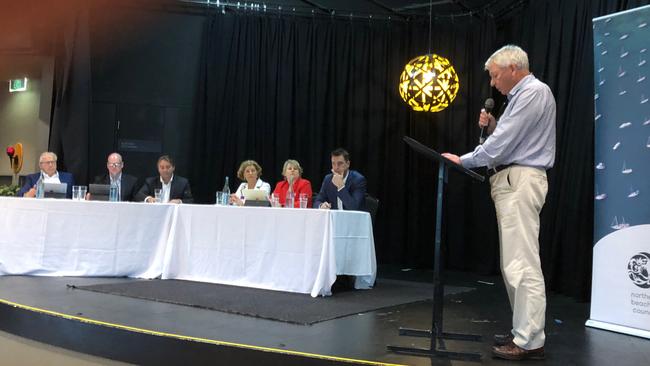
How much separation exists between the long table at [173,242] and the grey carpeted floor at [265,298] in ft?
0.48

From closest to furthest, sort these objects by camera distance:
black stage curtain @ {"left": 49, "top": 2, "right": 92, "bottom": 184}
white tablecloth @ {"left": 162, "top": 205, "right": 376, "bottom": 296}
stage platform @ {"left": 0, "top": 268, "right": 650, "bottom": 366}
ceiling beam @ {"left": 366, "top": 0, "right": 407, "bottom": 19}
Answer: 1. stage platform @ {"left": 0, "top": 268, "right": 650, "bottom": 366}
2. white tablecloth @ {"left": 162, "top": 205, "right": 376, "bottom": 296}
3. black stage curtain @ {"left": 49, "top": 2, "right": 92, "bottom": 184}
4. ceiling beam @ {"left": 366, "top": 0, "right": 407, "bottom": 19}

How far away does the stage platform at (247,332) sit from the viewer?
259 cm

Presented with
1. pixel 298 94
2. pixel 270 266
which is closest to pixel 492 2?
pixel 298 94

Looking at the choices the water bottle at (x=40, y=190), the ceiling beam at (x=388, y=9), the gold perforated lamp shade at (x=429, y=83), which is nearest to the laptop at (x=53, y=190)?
the water bottle at (x=40, y=190)

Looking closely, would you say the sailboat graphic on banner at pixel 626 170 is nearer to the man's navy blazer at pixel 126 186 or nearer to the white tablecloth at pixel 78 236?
the white tablecloth at pixel 78 236

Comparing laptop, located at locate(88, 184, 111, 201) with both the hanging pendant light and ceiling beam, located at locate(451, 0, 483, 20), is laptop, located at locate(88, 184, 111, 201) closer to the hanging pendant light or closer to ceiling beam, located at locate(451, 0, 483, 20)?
the hanging pendant light

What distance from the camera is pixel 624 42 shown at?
3457mm

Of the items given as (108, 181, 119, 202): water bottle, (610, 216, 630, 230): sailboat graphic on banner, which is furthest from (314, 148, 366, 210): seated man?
(610, 216, 630, 230): sailboat graphic on banner

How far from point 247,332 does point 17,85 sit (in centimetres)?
720

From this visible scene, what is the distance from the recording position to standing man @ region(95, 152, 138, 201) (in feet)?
17.6

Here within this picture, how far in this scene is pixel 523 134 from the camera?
254 centimetres

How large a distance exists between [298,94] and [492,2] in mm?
2442

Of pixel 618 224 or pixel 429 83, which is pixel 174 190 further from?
pixel 618 224

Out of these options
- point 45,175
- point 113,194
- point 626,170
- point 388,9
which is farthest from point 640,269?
point 45,175
